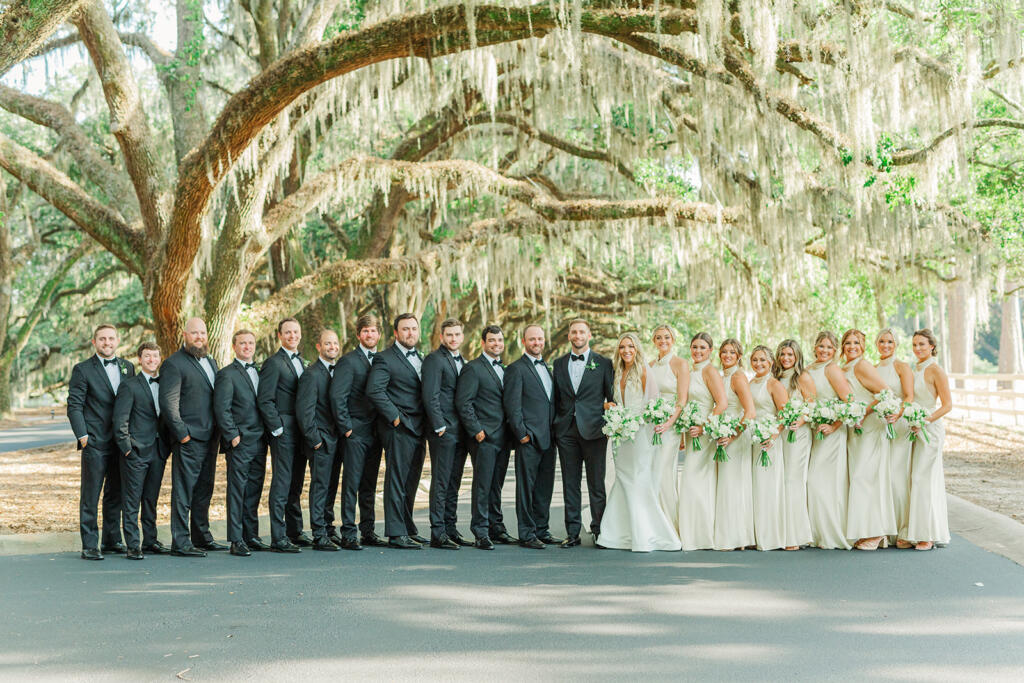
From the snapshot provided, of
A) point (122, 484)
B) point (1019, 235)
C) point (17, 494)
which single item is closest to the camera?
point (122, 484)

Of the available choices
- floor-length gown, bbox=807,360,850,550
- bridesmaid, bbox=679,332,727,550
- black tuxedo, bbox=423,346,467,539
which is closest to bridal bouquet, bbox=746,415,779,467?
bridesmaid, bbox=679,332,727,550

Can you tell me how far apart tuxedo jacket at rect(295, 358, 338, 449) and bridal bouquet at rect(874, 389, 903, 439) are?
14.1 feet

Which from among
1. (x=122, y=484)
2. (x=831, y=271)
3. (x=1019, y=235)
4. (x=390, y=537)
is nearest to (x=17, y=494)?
(x=122, y=484)

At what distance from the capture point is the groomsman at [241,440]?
26.2ft

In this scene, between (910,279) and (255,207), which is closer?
(255,207)

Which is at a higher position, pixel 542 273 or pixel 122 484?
pixel 542 273

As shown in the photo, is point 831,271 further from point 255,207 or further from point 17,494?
point 17,494

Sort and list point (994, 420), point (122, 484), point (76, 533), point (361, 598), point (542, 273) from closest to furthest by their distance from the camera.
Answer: point (361, 598)
point (122, 484)
point (76, 533)
point (542, 273)
point (994, 420)

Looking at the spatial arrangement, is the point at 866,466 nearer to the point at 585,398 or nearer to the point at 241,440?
the point at 585,398

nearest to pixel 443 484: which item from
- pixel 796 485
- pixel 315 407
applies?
pixel 315 407

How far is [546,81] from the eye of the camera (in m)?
15.0

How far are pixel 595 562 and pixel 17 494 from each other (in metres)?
7.69

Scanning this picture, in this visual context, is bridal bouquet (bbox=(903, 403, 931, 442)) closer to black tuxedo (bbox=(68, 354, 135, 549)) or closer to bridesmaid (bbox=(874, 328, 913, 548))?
bridesmaid (bbox=(874, 328, 913, 548))

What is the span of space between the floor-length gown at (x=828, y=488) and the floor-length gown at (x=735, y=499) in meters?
0.48
